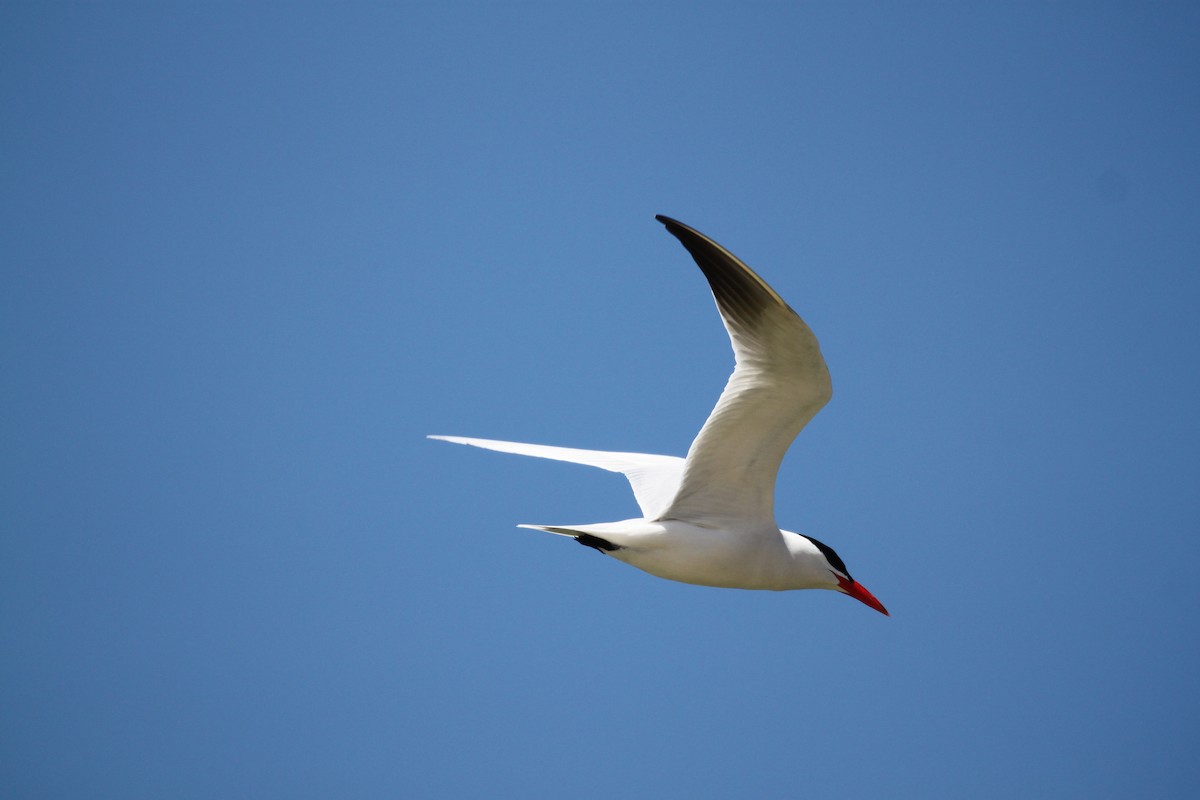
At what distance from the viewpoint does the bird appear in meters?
4.41

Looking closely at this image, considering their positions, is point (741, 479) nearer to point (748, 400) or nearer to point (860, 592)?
point (748, 400)

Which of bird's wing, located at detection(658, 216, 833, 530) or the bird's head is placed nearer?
bird's wing, located at detection(658, 216, 833, 530)

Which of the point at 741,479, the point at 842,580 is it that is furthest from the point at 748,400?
the point at 842,580

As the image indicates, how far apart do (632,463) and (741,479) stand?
1238mm

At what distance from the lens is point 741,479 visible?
5.02 m

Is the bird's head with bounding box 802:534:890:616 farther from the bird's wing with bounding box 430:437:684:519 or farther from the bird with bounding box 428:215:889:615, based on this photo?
the bird's wing with bounding box 430:437:684:519

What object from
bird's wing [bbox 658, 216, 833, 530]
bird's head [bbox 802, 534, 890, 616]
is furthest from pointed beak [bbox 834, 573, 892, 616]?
bird's wing [bbox 658, 216, 833, 530]

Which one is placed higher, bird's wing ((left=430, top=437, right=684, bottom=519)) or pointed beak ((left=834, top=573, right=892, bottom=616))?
bird's wing ((left=430, top=437, right=684, bottom=519))

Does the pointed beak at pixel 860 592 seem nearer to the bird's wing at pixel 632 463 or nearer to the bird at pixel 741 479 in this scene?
the bird at pixel 741 479

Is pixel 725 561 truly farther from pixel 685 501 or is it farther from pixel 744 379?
pixel 744 379

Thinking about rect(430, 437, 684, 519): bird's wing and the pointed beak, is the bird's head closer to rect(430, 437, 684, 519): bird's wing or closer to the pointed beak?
the pointed beak

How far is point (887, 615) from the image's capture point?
5.61m

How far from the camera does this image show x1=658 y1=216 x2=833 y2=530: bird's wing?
14.3 ft

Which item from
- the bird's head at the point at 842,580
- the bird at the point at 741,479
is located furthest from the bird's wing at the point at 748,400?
the bird's head at the point at 842,580
